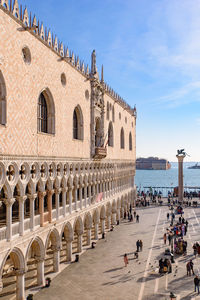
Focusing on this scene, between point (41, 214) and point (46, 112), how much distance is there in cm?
517

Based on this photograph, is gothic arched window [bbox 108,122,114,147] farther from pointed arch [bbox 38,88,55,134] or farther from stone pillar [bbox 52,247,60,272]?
stone pillar [bbox 52,247,60,272]

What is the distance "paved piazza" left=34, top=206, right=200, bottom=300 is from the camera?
13150mm

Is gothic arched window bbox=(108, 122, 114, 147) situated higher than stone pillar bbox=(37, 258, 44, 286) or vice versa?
gothic arched window bbox=(108, 122, 114, 147)

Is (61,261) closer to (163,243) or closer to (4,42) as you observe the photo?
(163,243)

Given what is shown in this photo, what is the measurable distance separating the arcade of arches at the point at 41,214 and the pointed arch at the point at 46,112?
1.87 metres

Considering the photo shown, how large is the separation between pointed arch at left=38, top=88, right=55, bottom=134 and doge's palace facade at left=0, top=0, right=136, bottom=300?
5 cm

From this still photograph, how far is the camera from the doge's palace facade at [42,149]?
458 inches

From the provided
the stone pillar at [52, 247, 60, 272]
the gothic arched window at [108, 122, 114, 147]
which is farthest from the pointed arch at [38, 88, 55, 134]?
the gothic arched window at [108, 122, 114, 147]

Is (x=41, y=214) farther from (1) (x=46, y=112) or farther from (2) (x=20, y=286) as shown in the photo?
(1) (x=46, y=112)

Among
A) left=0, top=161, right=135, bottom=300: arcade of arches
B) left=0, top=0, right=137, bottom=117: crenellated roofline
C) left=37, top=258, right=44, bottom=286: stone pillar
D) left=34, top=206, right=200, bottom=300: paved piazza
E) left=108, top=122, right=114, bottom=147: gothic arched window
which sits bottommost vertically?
left=34, top=206, right=200, bottom=300: paved piazza

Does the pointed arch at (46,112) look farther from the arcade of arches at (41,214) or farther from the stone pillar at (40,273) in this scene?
the stone pillar at (40,273)

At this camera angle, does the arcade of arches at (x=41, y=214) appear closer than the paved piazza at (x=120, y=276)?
Yes

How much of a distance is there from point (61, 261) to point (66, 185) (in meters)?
4.43

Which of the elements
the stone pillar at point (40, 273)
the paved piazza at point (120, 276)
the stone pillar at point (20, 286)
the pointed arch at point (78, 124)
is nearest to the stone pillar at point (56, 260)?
the paved piazza at point (120, 276)
